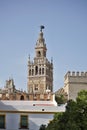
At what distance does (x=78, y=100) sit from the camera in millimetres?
24234

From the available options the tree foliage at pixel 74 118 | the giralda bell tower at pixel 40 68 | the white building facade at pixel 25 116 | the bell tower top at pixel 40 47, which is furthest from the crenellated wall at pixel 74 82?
the tree foliage at pixel 74 118

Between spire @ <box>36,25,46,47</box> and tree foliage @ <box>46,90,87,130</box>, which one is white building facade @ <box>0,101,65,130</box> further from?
spire @ <box>36,25,46,47</box>

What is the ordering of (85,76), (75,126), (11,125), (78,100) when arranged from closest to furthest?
(75,126) → (78,100) → (11,125) → (85,76)

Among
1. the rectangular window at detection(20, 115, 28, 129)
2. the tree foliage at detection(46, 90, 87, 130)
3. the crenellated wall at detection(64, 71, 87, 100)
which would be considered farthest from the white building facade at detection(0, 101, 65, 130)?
the crenellated wall at detection(64, 71, 87, 100)

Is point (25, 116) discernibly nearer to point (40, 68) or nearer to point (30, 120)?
point (30, 120)

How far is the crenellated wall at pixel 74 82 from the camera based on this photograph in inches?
2857

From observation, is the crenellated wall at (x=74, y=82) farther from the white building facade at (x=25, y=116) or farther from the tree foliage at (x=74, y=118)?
the tree foliage at (x=74, y=118)

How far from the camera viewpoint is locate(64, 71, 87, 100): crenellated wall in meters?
72.6

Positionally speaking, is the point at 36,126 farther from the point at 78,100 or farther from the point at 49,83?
the point at 49,83

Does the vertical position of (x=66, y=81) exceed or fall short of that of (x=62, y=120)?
it exceeds it

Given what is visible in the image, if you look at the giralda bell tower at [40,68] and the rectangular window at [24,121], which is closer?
the rectangular window at [24,121]

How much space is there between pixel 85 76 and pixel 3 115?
42712mm

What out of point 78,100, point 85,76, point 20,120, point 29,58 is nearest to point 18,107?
point 20,120

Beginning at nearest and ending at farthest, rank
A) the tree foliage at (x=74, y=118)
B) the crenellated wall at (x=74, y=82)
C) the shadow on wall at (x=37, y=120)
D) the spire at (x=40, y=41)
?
the tree foliage at (x=74, y=118) < the shadow on wall at (x=37, y=120) < the crenellated wall at (x=74, y=82) < the spire at (x=40, y=41)
